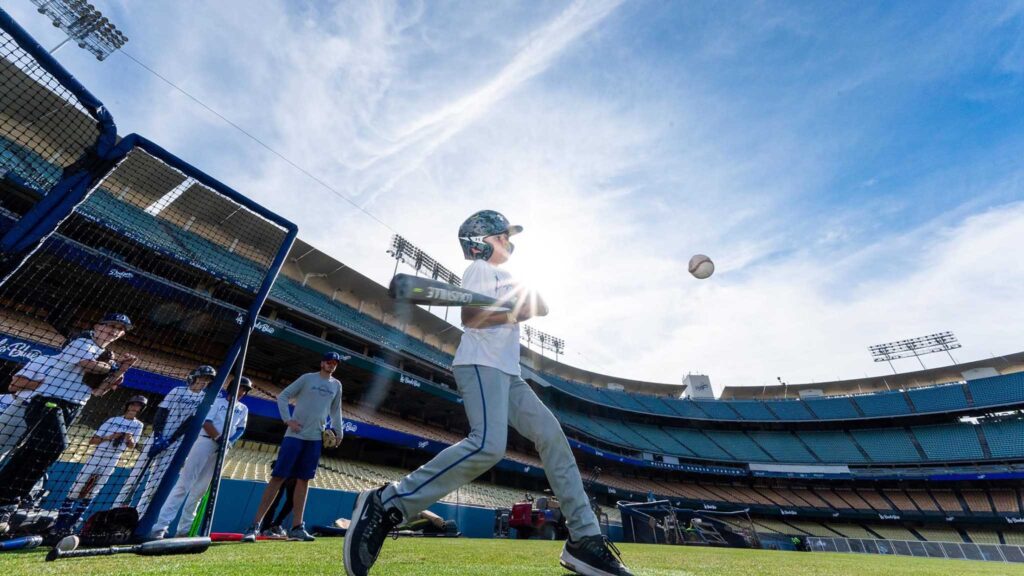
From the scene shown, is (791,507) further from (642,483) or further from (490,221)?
(490,221)

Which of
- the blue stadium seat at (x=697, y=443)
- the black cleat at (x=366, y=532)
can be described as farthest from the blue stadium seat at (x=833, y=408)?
the black cleat at (x=366, y=532)

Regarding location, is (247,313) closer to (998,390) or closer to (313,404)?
(313,404)

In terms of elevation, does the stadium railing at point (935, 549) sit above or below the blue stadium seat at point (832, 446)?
below

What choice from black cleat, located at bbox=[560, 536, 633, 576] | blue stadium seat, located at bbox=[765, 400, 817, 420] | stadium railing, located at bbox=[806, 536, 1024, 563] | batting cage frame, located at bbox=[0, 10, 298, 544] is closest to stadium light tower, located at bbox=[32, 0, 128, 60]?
batting cage frame, located at bbox=[0, 10, 298, 544]

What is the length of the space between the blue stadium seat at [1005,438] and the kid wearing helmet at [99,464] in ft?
137

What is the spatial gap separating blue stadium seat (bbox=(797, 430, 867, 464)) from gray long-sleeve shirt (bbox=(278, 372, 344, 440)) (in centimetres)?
3675

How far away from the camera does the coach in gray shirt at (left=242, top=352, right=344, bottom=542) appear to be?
4.11m

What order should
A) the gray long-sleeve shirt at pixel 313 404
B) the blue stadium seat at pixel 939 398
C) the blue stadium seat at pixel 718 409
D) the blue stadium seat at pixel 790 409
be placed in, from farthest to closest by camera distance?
1. the blue stadium seat at pixel 718 409
2. the blue stadium seat at pixel 790 409
3. the blue stadium seat at pixel 939 398
4. the gray long-sleeve shirt at pixel 313 404

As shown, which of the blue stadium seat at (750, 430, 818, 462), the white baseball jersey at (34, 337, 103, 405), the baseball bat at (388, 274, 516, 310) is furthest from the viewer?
the blue stadium seat at (750, 430, 818, 462)

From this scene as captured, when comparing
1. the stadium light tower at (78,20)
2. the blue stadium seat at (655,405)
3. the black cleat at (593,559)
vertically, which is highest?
the stadium light tower at (78,20)

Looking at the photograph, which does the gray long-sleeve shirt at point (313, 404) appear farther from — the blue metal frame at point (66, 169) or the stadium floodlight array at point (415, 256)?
the stadium floodlight array at point (415, 256)

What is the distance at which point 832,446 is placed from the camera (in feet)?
101

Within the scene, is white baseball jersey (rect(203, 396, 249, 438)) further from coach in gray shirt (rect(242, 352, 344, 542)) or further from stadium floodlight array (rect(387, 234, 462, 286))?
stadium floodlight array (rect(387, 234, 462, 286))

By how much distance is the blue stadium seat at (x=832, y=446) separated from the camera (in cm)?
2912
